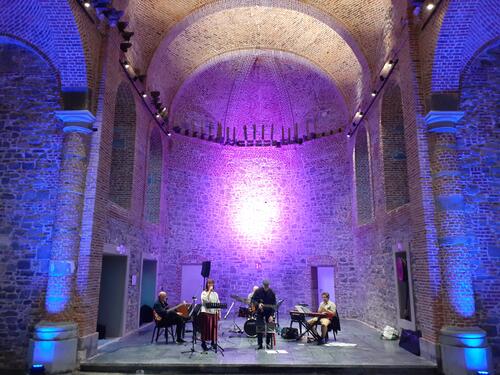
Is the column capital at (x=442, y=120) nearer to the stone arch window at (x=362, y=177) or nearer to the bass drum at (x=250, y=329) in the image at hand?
the stone arch window at (x=362, y=177)

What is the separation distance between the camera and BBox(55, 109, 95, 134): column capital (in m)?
7.85

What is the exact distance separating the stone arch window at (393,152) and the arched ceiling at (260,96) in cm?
412

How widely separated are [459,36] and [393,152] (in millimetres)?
3812

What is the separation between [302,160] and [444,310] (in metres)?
9.72

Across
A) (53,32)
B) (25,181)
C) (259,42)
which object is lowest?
(25,181)

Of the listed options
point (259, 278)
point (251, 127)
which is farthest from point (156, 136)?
point (259, 278)

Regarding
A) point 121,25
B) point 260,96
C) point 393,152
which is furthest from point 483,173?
point 260,96

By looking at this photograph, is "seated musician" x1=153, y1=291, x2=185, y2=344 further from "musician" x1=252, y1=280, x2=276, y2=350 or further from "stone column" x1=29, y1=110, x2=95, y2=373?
"stone column" x1=29, y1=110, x2=95, y2=373

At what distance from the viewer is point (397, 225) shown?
9625 mm

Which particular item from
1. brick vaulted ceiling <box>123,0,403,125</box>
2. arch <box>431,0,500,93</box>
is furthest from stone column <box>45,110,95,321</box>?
arch <box>431,0,500,93</box>

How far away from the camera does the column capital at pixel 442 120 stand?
766 cm

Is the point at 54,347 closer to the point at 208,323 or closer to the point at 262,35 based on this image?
the point at 208,323

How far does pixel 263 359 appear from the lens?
7.42 m

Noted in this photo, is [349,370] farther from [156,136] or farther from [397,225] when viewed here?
[156,136]
